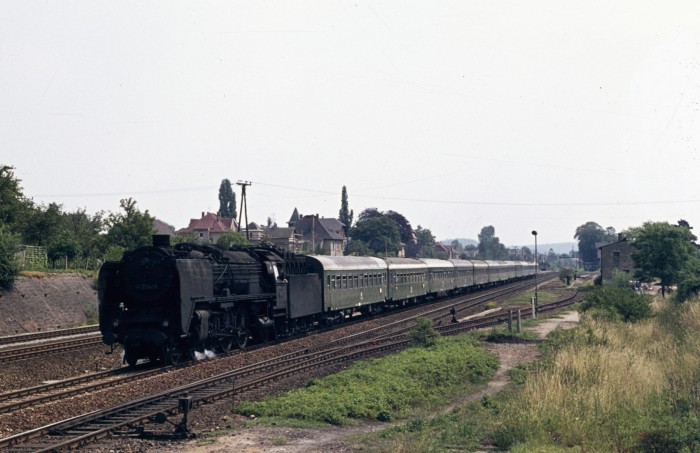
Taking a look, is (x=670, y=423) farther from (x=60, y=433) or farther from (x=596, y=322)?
(x=596, y=322)

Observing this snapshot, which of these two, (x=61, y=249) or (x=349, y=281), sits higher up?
(x=61, y=249)

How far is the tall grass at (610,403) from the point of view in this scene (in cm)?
1238

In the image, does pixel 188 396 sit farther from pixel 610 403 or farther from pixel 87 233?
pixel 87 233

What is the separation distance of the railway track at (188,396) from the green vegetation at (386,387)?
4.63ft

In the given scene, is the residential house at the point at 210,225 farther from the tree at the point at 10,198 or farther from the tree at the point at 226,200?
the tree at the point at 10,198

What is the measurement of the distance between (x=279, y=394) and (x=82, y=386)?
17.2 feet

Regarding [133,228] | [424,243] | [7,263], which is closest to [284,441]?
[7,263]

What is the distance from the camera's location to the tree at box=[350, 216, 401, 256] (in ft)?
464

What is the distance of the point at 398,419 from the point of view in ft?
52.1

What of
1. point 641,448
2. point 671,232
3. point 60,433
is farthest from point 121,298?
point 671,232

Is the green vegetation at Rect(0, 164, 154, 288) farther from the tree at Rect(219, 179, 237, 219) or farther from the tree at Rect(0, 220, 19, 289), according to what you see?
the tree at Rect(219, 179, 237, 219)

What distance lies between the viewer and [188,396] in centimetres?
1647

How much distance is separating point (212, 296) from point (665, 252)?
124 ft

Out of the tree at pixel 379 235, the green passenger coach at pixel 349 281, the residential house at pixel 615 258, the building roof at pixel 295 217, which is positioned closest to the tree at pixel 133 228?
the green passenger coach at pixel 349 281
